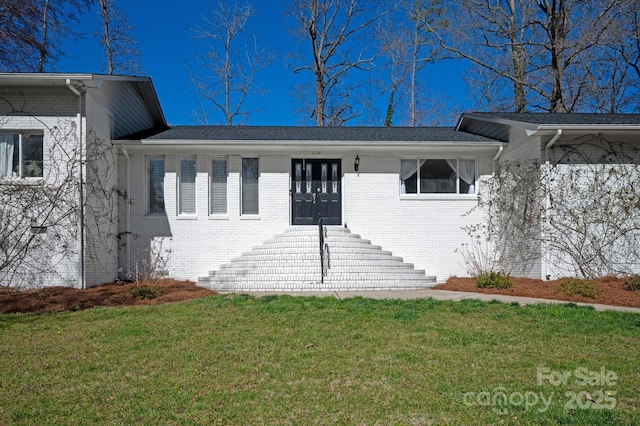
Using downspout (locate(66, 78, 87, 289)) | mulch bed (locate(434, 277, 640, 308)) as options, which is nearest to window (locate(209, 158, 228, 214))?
downspout (locate(66, 78, 87, 289))

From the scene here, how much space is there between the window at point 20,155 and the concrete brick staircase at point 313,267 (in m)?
4.42

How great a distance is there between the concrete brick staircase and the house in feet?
0.13

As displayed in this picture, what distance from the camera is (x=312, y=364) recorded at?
5.32 meters

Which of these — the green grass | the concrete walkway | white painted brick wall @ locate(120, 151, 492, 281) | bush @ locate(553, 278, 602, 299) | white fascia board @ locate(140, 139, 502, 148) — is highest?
white fascia board @ locate(140, 139, 502, 148)

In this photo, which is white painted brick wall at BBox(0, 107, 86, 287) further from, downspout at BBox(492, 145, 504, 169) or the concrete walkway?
downspout at BBox(492, 145, 504, 169)

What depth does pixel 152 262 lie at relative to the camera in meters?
13.3

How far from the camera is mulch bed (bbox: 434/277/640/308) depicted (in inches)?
374

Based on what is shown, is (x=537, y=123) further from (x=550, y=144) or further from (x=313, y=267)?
(x=313, y=267)

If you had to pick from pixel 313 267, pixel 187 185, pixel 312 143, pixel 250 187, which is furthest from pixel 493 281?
pixel 187 185

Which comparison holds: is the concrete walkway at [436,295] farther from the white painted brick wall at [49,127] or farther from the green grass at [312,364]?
the white painted brick wall at [49,127]

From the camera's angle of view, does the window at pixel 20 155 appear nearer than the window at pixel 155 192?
Yes

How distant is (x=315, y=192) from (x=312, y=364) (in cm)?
895

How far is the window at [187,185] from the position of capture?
44.7ft

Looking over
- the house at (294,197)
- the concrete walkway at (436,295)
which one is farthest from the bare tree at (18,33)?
the concrete walkway at (436,295)
